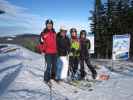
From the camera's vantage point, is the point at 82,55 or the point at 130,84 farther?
the point at 82,55

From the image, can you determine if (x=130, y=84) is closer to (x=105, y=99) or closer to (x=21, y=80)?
(x=105, y=99)

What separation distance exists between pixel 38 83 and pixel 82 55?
116 inches

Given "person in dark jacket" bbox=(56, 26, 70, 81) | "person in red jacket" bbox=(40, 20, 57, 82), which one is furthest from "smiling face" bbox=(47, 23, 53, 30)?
"person in dark jacket" bbox=(56, 26, 70, 81)

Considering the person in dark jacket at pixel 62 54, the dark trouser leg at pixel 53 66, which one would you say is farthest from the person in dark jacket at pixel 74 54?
the dark trouser leg at pixel 53 66

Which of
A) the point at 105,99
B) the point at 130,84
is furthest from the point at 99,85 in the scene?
the point at 105,99

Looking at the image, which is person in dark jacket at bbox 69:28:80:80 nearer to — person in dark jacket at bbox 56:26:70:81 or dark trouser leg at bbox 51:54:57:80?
person in dark jacket at bbox 56:26:70:81

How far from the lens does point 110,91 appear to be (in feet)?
36.6

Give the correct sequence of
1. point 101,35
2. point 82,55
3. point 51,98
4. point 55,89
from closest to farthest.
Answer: point 51,98
point 55,89
point 82,55
point 101,35

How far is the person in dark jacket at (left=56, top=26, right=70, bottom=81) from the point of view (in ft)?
41.5

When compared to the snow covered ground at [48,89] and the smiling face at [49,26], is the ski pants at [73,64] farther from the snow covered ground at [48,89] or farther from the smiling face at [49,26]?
the smiling face at [49,26]

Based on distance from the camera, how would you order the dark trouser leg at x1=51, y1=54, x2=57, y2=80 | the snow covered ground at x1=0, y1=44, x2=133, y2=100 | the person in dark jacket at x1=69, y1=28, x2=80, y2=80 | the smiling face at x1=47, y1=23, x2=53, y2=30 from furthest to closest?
the person in dark jacket at x1=69, y1=28, x2=80, y2=80, the dark trouser leg at x1=51, y1=54, x2=57, y2=80, the smiling face at x1=47, y1=23, x2=53, y2=30, the snow covered ground at x1=0, y1=44, x2=133, y2=100

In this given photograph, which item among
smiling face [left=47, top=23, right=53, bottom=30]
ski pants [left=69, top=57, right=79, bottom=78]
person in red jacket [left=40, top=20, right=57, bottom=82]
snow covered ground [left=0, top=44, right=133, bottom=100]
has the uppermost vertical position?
smiling face [left=47, top=23, right=53, bottom=30]

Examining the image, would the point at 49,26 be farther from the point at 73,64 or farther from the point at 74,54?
the point at 73,64

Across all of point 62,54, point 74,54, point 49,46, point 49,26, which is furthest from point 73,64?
point 49,26
